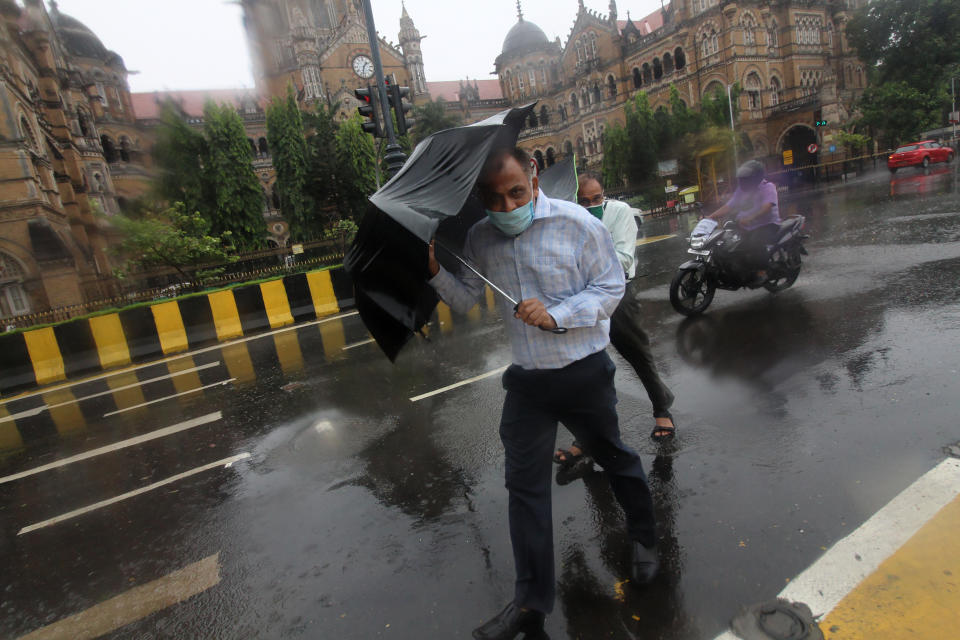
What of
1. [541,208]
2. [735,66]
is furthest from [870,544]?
[735,66]

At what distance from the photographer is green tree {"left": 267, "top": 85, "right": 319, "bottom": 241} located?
33000 millimetres

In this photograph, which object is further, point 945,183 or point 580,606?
point 945,183

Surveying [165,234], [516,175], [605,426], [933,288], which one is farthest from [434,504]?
[165,234]

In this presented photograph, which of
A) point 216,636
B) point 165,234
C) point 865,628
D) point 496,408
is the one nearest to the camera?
point 865,628

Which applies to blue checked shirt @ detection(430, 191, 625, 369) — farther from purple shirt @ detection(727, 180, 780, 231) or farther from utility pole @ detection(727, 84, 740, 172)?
utility pole @ detection(727, 84, 740, 172)

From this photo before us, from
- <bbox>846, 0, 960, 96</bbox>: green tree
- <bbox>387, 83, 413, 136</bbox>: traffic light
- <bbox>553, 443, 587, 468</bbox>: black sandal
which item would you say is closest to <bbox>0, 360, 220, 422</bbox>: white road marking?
<bbox>387, 83, 413, 136</bbox>: traffic light

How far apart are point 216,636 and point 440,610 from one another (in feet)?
3.60

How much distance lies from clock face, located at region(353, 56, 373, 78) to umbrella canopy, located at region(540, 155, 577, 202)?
49305 millimetres

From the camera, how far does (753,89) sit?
4159 centimetres

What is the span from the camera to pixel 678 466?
10.8ft

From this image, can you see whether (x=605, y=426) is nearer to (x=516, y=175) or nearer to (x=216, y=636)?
(x=516, y=175)

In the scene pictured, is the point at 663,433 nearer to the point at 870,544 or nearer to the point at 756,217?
the point at 870,544

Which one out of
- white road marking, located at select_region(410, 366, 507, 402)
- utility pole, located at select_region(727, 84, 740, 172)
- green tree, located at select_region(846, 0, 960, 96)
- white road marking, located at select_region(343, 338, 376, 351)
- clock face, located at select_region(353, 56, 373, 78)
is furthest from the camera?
clock face, located at select_region(353, 56, 373, 78)

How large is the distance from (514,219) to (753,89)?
4810 cm
